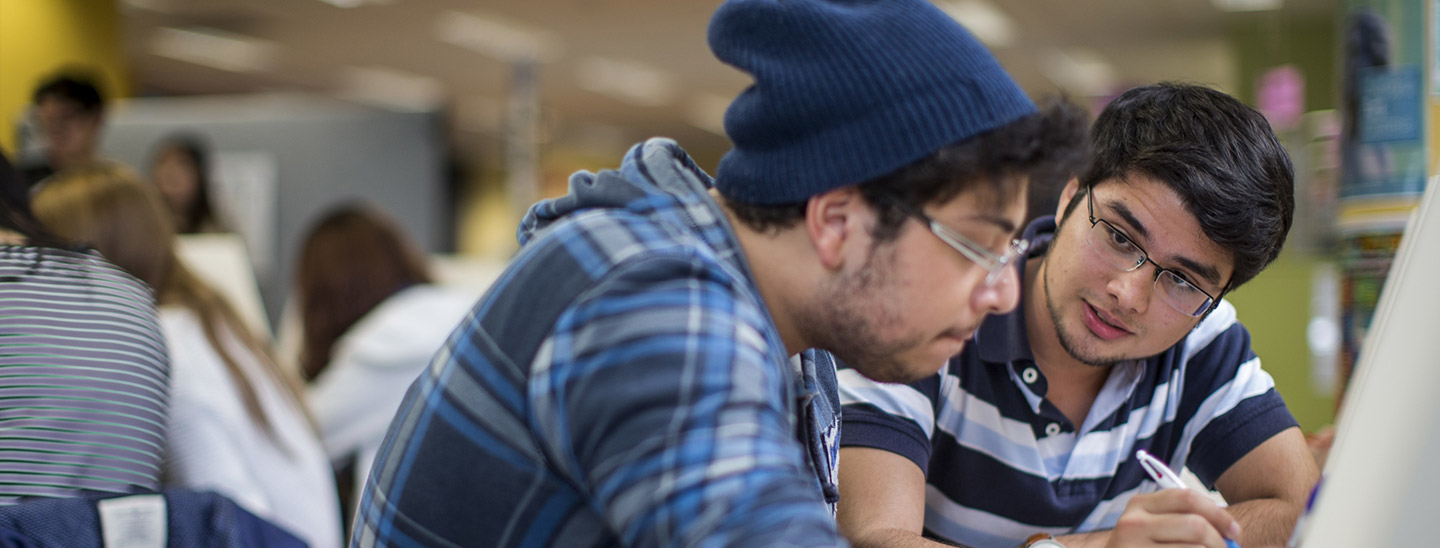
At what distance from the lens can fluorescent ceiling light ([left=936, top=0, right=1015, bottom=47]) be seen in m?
7.98

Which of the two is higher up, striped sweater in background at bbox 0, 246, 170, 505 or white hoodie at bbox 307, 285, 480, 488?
striped sweater in background at bbox 0, 246, 170, 505

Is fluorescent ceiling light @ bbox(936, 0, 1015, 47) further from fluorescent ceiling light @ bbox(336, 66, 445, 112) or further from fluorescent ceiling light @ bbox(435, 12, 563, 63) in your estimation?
fluorescent ceiling light @ bbox(336, 66, 445, 112)

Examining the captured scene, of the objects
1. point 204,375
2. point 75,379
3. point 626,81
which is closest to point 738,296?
point 75,379

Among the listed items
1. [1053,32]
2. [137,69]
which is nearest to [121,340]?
[1053,32]

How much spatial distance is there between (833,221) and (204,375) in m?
1.81

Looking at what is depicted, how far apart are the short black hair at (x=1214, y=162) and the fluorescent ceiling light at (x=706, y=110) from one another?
10656 millimetres

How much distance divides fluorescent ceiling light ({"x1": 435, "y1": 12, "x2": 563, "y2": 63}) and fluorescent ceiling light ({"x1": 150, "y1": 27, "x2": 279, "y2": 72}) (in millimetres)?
1660

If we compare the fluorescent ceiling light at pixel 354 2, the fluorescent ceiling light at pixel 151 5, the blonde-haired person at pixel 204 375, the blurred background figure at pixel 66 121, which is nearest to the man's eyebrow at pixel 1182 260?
the blonde-haired person at pixel 204 375

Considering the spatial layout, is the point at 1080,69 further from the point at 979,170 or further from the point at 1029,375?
the point at 979,170

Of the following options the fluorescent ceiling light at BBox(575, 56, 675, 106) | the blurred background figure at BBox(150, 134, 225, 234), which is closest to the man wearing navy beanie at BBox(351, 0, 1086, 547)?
the blurred background figure at BBox(150, 134, 225, 234)

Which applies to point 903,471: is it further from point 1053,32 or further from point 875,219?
point 1053,32

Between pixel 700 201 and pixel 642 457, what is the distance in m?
0.26

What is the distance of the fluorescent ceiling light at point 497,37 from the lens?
8.95 metres

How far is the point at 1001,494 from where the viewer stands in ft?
4.23
